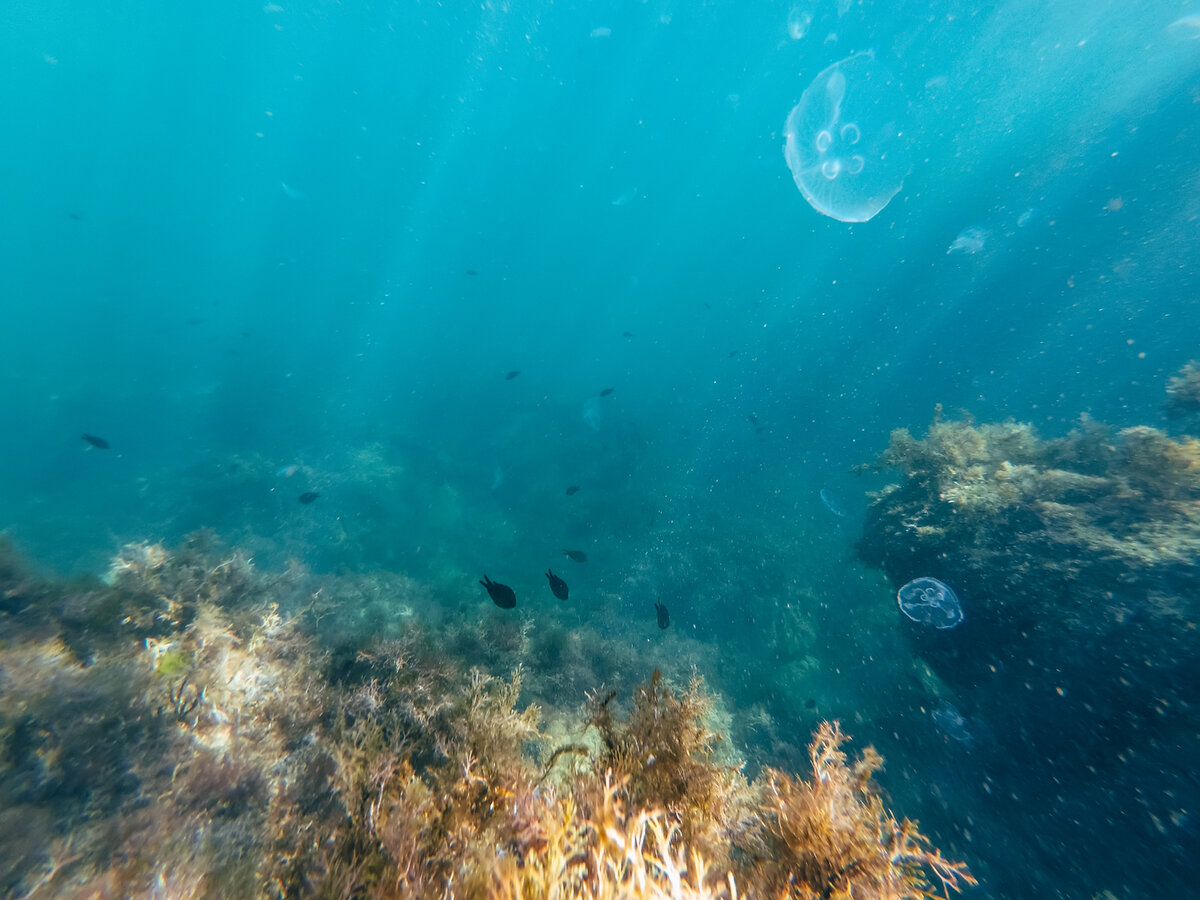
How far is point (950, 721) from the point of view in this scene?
29.9 ft

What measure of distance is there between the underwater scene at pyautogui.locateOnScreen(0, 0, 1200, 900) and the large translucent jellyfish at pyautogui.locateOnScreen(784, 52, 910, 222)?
7.1 inches

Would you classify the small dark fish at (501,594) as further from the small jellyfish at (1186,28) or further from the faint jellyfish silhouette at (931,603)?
the small jellyfish at (1186,28)

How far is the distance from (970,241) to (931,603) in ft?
190

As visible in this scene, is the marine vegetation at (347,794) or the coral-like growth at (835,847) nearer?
the marine vegetation at (347,794)

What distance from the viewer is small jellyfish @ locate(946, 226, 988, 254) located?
4747 cm

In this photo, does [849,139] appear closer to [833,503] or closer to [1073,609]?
[833,503]

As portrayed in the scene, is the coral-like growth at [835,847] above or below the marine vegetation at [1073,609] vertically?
below

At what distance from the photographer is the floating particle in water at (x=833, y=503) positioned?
25.9 m

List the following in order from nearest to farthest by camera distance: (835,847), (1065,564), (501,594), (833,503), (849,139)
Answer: (835,847) → (501,594) → (1065,564) → (849,139) → (833,503)

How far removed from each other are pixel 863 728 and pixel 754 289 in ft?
219

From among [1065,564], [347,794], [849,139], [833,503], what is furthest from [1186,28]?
[347,794]

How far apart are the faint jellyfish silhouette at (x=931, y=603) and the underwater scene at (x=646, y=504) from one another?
117 millimetres

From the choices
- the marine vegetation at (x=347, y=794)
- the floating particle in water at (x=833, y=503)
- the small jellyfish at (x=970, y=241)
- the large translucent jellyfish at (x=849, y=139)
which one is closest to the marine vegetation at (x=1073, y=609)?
the marine vegetation at (x=347, y=794)

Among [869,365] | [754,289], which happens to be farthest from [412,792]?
[754,289]
